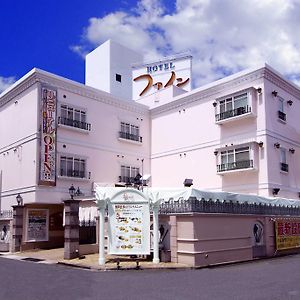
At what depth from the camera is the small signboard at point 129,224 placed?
17.0 m

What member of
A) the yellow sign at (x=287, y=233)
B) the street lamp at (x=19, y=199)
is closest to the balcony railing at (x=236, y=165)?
the yellow sign at (x=287, y=233)

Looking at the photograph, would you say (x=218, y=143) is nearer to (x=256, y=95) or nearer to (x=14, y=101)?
(x=256, y=95)

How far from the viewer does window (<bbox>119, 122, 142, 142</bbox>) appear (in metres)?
30.7

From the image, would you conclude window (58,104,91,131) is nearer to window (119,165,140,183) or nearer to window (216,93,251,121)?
window (119,165,140,183)

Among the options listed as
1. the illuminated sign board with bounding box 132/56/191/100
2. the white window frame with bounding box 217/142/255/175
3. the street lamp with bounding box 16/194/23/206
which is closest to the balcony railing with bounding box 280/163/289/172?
the white window frame with bounding box 217/142/255/175

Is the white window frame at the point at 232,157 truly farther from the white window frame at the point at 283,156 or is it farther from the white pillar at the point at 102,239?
the white pillar at the point at 102,239

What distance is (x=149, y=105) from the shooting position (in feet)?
111

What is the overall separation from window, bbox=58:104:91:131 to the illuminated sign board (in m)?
12.7

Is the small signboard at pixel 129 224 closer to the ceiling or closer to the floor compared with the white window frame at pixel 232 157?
closer to the floor

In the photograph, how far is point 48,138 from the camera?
25.8m

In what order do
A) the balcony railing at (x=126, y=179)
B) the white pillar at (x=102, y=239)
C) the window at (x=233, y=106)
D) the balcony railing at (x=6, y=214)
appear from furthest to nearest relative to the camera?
1. the balcony railing at (x=126, y=179)
2. the window at (x=233, y=106)
3. the balcony railing at (x=6, y=214)
4. the white pillar at (x=102, y=239)

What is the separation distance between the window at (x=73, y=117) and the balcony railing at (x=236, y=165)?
930 centimetres

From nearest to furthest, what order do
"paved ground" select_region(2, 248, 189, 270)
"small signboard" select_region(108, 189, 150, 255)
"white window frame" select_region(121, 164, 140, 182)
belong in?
"paved ground" select_region(2, 248, 189, 270) < "small signboard" select_region(108, 189, 150, 255) < "white window frame" select_region(121, 164, 140, 182)

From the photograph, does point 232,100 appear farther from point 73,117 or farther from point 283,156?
point 73,117
